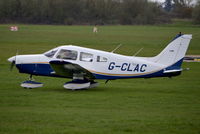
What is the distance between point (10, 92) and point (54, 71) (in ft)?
6.02

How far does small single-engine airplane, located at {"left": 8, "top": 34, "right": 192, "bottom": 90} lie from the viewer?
16.1 meters

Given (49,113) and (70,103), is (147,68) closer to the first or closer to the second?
(70,103)

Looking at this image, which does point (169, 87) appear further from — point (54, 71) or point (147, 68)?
point (54, 71)

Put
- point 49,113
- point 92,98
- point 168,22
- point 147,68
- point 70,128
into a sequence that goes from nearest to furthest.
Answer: point 70,128 < point 49,113 < point 92,98 < point 147,68 < point 168,22

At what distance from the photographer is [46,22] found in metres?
87.4

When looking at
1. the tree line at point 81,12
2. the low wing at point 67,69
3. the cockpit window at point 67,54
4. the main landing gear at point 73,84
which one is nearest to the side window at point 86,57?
the cockpit window at point 67,54

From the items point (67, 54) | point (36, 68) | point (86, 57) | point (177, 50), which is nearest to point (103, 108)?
point (86, 57)

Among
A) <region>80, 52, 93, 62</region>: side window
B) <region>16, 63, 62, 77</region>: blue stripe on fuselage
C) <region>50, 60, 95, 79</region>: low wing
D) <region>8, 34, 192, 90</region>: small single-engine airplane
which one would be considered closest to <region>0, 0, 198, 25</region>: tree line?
<region>16, 63, 62, 77</region>: blue stripe on fuselage

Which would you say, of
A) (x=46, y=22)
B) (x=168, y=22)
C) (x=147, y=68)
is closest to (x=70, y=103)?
(x=147, y=68)

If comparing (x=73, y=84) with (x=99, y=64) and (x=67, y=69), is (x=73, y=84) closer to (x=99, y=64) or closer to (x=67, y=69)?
(x=67, y=69)

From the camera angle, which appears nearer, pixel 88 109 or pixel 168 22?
pixel 88 109

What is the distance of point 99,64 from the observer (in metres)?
16.2

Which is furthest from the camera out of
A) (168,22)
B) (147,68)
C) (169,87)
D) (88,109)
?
(168,22)

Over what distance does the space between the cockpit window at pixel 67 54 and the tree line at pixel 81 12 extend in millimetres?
69861
